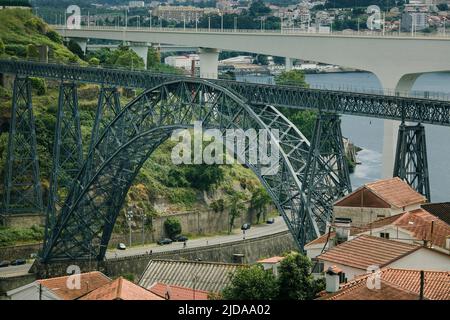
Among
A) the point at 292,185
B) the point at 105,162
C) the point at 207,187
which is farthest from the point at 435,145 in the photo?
the point at 292,185

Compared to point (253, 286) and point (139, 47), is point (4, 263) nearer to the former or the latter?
point (253, 286)

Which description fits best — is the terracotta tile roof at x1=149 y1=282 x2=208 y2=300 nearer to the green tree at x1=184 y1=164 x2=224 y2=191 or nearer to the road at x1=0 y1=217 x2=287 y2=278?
the road at x1=0 y1=217 x2=287 y2=278

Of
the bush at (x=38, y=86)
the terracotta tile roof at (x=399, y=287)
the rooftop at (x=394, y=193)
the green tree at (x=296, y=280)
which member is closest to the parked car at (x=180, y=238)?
the bush at (x=38, y=86)

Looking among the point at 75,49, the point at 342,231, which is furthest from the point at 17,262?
the point at 75,49

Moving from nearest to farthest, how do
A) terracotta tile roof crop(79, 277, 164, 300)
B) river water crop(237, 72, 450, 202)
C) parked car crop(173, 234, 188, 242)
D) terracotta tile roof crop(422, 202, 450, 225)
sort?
1. terracotta tile roof crop(79, 277, 164, 300)
2. terracotta tile roof crop(422, 202, 450, 225)
3. parked car crop(173, 234, 188, 242)
4. river water crop(237, 72, 450, 202)

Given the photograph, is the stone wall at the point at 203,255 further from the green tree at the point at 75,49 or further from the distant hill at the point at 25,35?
the green tree at the point at 75,49

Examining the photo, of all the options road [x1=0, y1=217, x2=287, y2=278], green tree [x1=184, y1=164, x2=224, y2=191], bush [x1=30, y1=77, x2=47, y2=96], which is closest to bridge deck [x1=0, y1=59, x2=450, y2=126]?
road [x1=0, y1=217, x2=287, y2=278]
